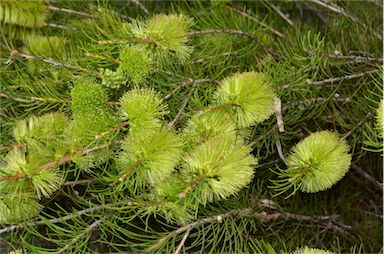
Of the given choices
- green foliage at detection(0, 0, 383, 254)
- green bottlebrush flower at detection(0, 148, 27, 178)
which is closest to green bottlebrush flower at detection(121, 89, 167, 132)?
green foliage at detection(0, 0, 383, 254)

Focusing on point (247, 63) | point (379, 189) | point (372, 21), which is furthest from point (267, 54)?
point (379, 189)

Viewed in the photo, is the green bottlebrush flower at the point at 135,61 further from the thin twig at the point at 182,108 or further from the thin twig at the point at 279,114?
the thin twig at the point at 279,114

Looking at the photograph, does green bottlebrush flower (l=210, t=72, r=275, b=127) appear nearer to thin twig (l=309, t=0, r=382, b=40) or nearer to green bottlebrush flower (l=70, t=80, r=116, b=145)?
green bottlebrush flower (l=70, t=80, r=116, b=145)

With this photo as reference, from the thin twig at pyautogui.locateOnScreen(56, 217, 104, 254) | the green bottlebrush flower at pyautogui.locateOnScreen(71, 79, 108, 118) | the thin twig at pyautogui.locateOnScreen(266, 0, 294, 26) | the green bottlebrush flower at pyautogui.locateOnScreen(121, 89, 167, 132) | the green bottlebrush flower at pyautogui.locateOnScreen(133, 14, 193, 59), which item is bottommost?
the thin twig at pyautogui.locateOnScreen(56, 217, 104, 254)

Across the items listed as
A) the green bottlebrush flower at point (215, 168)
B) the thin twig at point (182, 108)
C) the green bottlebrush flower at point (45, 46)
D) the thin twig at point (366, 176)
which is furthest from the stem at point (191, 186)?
the thin twig at point (366, 176)

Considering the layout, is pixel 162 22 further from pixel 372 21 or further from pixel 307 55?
pixel 372 21

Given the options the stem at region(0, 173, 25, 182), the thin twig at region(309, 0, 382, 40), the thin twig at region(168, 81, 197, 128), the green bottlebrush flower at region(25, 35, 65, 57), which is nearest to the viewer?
the stem at region(0, 173, 25, 182)

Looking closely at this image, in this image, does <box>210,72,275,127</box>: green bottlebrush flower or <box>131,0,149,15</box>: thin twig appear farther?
<box>131,0,149,15</box>: thin twig

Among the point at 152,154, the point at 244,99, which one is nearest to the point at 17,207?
the point at 152,154
